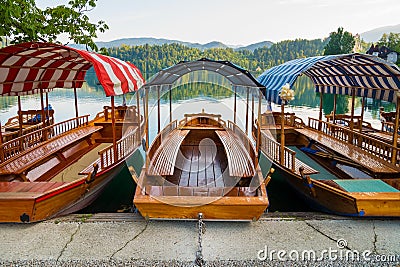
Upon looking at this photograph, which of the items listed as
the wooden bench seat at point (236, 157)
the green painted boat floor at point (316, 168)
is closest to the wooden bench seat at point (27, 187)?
the wooden bench seat at point (236, 157)

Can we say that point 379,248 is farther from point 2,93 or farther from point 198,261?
point 2,93

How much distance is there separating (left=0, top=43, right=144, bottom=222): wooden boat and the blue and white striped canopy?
10.6ft

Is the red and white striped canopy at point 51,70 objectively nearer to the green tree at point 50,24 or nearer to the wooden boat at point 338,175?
the green tree at point 50,24

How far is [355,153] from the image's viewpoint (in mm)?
6977

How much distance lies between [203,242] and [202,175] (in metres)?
2.64

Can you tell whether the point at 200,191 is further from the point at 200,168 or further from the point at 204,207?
the point at 200,168

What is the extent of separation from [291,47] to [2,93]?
59.7m

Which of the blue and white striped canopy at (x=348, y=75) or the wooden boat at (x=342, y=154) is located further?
the blue and white striped canopy at (x=348, y=75)

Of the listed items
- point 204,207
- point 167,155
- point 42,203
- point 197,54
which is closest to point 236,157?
point 167,155

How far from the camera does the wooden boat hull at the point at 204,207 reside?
434 centimetres

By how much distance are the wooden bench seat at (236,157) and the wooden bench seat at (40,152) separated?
3816 mm

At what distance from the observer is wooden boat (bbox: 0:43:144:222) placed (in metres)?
4.50

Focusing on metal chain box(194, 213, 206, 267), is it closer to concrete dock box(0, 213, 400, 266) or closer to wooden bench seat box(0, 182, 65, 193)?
concrete dock box(0, 213, 400, 266)

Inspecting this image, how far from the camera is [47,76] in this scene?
27.0 feet
